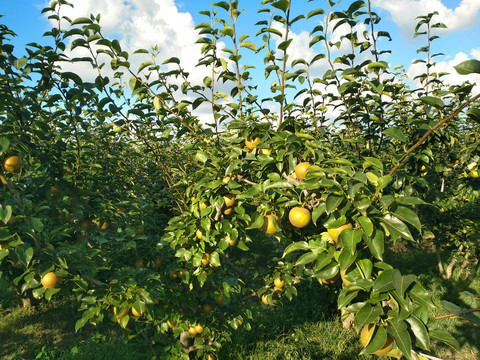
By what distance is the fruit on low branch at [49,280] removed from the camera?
173cm

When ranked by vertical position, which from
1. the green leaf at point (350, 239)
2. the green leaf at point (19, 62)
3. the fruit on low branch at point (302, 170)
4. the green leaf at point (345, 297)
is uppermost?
the green leaf at point (19, 62)

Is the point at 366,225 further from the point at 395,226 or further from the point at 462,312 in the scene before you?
the point at 462,312

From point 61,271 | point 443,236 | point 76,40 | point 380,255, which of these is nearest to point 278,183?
point 380,255

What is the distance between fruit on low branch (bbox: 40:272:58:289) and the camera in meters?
1.73

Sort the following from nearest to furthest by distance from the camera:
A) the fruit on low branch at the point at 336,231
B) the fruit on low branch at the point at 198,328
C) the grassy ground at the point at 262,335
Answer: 1. the fruit on low branch at the point at 336,231
2. the fruit on low branch at the point at 198,328
3. the grassy ground at the point at 262,335

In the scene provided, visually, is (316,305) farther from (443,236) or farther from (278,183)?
(278,183)

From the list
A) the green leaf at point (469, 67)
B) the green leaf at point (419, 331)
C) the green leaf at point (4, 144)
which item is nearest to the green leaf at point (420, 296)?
the green leaf at point (419, 331)

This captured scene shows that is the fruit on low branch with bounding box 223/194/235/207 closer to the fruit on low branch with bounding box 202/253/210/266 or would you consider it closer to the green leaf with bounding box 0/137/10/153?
the fruit on low branch with bounding box 202/253/210/266

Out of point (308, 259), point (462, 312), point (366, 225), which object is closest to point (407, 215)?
point (366, 225)

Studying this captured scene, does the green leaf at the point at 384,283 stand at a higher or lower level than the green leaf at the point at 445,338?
higher

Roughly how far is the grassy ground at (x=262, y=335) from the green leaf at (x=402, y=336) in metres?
2.30

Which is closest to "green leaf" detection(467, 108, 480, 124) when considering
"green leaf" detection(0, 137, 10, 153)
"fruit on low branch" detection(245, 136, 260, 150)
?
"fruit on low branch" detection(245, 136, 260, 150)

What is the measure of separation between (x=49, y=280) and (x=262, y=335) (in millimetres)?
3126

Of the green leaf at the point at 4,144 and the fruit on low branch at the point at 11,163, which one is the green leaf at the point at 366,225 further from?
the fruit on low branch at the point at 11,163
